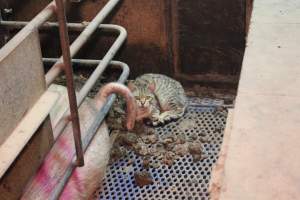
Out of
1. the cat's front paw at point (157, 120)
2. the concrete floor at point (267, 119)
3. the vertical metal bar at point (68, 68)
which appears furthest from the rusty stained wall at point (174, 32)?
the vertical metal bar at point (68, 68)

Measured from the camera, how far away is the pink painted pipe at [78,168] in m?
1.83

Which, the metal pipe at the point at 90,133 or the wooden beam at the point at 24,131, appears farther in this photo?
the metal pipe at the point at 90,133

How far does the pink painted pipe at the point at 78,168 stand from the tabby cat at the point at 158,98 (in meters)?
0.24

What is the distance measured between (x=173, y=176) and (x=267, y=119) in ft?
3.49

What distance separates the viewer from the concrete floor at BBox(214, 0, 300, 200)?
1.02 meters

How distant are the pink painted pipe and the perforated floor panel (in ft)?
0.35

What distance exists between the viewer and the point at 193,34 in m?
2.68

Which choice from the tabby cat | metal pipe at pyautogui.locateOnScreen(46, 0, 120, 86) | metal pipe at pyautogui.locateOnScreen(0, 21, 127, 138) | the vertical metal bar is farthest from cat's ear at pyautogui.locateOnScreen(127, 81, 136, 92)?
the vertical metal bar

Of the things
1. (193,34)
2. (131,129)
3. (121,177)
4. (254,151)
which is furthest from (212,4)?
(254,151)

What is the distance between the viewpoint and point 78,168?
198cm

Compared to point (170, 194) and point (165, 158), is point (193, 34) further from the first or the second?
point (170, 194)

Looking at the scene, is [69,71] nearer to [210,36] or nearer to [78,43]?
[78,43]

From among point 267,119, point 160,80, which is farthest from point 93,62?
point 267,119

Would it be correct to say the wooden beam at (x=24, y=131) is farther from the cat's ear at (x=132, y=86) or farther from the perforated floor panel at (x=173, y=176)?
the cat's ear at (x=132, y=86)
